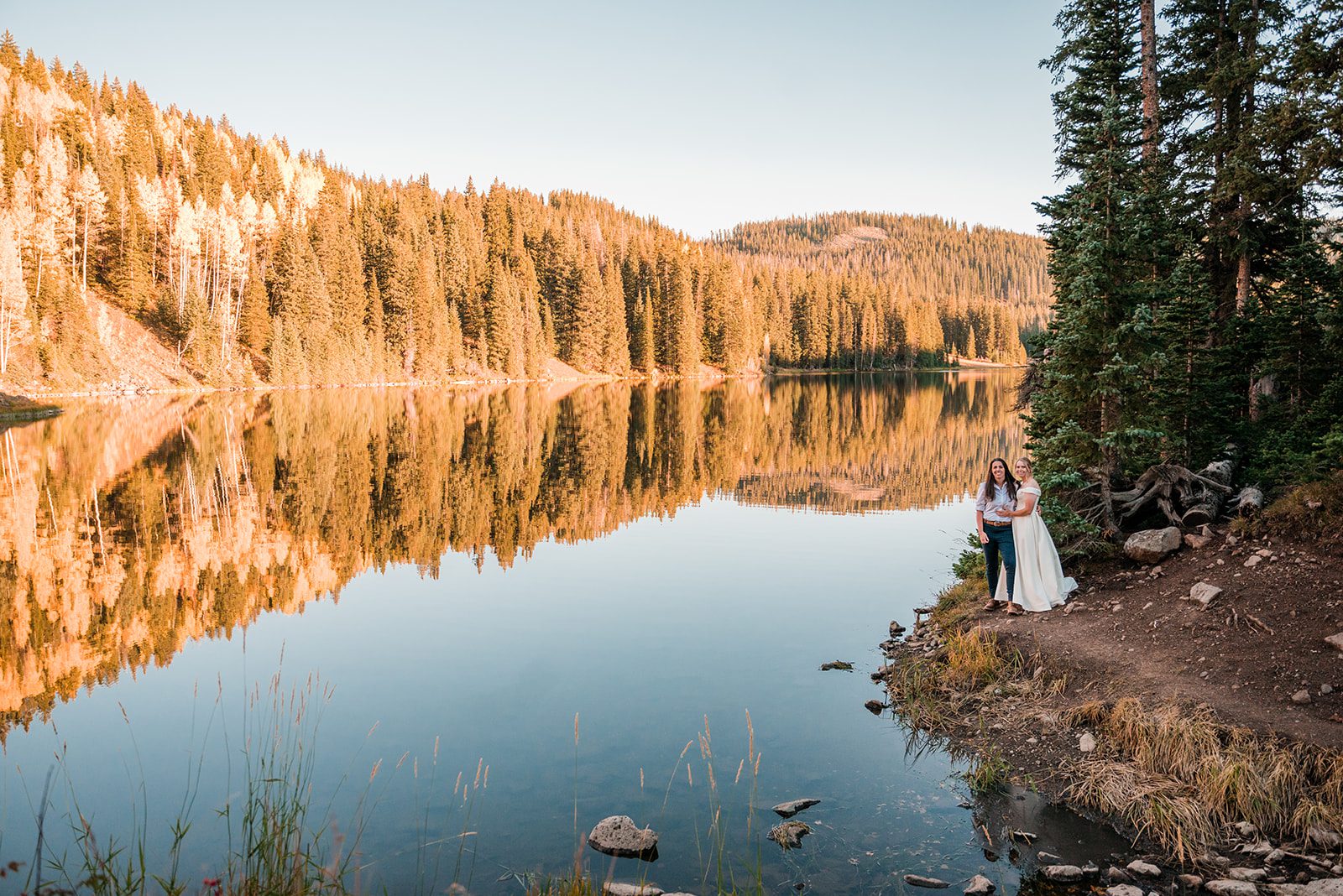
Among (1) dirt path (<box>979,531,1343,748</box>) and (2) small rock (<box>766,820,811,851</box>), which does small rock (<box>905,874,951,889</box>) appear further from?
(1) dirt path (<box>979,531,1343,748</box>)

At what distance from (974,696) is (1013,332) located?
17364 centimetres

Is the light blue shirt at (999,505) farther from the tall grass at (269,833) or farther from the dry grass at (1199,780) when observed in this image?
the tall grass at (269,833)

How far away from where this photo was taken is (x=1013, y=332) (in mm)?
166375

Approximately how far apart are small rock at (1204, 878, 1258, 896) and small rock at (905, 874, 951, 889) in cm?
177

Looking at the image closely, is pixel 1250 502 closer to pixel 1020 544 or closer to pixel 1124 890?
pixel 1020 544

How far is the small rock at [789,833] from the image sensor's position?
6.29m

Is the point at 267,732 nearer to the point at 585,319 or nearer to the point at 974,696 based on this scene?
the point at 974,696

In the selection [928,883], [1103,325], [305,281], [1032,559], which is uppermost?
[305,281]

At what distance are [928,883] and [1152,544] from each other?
7450mm

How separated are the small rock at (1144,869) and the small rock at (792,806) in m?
2.39

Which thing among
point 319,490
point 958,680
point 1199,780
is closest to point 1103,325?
point 958,680

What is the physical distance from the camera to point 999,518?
10992 millimetres

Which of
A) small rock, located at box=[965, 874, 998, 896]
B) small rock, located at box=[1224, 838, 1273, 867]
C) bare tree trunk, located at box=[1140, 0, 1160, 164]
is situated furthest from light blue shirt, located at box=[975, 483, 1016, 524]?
bare tree trunk, located at box=[1140, 0, 1160, 164]

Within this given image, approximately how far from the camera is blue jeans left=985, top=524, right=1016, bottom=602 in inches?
435
